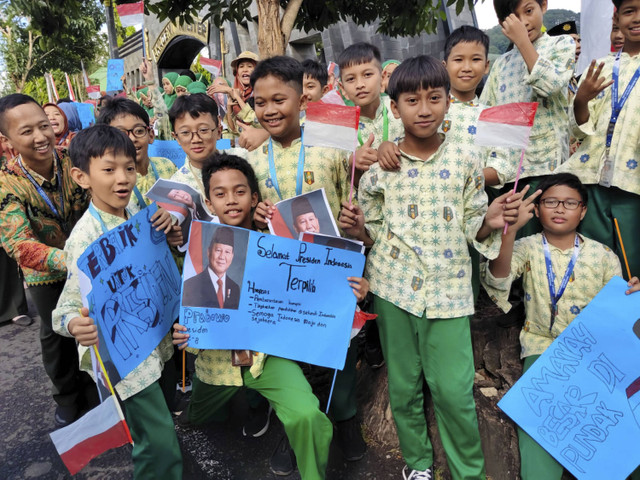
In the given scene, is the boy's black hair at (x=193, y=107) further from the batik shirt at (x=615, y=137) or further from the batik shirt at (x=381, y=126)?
the batik shirt at (x=615, y=137)

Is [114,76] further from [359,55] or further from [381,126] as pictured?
[381,126]

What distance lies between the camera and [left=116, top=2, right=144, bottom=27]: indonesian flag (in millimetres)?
5016

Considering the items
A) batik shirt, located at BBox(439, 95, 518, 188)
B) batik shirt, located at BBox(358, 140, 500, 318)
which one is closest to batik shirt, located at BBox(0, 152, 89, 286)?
batik shirt, located at BBox(358, 140, 500, 318)

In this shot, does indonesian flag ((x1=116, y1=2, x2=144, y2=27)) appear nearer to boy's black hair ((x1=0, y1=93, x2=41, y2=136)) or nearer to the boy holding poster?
boy's black hair ((x1=0, y1=93, x2=41, y2=136))

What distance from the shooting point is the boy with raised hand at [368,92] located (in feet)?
9.11

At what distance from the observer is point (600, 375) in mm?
2090

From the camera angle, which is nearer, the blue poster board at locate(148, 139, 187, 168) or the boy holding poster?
the boy holding poster

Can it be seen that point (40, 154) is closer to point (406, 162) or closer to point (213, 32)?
point (406, 162)

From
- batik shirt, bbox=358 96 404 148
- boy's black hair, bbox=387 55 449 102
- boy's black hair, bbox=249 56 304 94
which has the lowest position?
batik shirt, bbox=358 96 404 148

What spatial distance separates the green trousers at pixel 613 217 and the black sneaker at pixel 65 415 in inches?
138

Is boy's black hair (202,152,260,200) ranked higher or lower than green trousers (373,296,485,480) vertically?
higher

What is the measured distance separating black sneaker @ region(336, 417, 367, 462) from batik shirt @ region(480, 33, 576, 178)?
1747mm

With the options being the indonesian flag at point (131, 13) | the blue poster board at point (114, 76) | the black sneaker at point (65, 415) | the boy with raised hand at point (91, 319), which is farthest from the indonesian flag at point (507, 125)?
the blue poster board at point (114, 76)

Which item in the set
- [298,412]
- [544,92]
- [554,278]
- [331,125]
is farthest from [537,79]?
[298,412]
